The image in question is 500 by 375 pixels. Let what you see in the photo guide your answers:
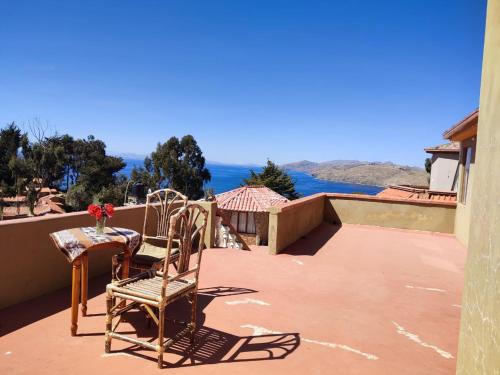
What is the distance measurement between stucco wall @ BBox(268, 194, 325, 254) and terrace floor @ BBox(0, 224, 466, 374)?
0.59m

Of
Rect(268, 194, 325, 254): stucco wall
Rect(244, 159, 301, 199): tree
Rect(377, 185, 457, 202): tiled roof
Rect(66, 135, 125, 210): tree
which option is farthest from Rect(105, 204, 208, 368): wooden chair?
Rect(244, 159, 301, 199): tree

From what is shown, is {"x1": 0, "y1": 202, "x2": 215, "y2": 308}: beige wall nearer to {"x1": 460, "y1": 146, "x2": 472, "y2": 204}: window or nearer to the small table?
the small table

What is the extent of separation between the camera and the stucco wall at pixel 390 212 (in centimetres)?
939

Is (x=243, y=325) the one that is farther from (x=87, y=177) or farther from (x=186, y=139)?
(x=186, y=139)

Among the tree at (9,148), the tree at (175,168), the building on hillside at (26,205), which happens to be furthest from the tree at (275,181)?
the tree at (9,148)

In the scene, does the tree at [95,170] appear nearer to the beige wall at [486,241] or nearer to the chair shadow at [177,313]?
the chair shadow at [177,313]

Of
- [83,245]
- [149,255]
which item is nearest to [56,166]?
[149,255]

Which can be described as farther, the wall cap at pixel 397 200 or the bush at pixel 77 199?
the bush at pixel 77 199

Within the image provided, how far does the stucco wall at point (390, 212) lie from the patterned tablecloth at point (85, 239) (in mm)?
7599

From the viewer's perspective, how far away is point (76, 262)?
10.1 ft

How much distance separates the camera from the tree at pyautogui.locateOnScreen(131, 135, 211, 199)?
42.0 meters

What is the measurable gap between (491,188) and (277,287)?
3.21m

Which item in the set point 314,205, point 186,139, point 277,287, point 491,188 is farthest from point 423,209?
point 186,139

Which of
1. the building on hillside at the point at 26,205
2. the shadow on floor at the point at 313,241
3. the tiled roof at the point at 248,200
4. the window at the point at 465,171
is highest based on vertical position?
the window at the point at 465,171
